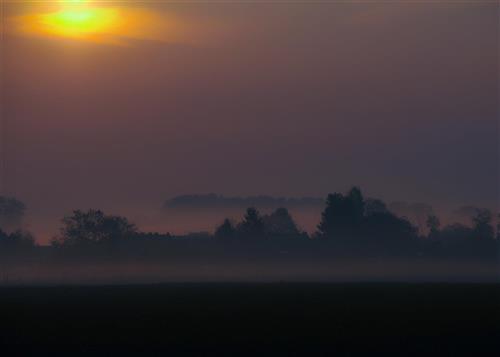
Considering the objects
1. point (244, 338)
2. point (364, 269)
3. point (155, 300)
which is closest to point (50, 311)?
point (155, 300)

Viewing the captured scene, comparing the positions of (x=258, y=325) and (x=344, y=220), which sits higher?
(x=344, y=220)

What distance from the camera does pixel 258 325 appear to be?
180ft

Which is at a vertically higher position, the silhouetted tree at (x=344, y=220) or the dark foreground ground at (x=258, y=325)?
the silhouetted tree at (x=344, y=220)

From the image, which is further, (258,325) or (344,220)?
(344,220)

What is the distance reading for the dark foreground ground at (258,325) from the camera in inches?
1759

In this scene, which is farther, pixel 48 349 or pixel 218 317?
pixel 218 317

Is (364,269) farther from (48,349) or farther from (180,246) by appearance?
(48,349)

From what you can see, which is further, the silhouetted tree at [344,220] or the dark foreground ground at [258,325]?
the silhouetted tree at [344,220]

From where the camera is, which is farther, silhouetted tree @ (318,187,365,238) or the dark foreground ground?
silhouetted tree @ (318,187,365,238)

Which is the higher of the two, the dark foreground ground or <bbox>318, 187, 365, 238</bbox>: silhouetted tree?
<bbox>318, 187, 365, 238</bbox>: silhouetted tree

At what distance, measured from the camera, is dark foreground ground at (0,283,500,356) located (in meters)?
44.7

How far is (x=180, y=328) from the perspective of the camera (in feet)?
175

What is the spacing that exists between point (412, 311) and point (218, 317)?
11511 millimetres

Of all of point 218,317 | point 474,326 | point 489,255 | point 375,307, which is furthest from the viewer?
point 489,255
